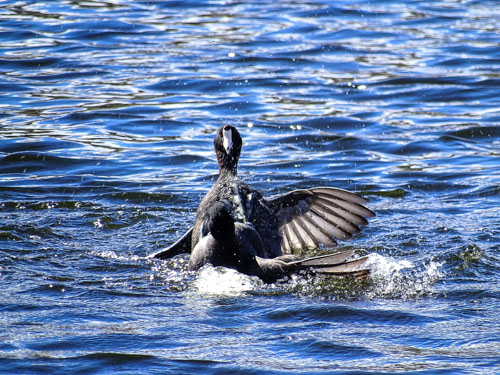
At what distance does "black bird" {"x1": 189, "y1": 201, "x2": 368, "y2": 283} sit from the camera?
571cm

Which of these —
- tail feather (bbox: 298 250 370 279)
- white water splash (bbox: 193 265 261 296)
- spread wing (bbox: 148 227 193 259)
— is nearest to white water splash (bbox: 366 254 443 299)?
tail feather (bbox: 298 250 370 279)

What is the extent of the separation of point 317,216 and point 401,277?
1.22 m

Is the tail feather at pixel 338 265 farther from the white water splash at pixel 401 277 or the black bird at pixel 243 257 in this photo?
the white water splash at pixel 401 277

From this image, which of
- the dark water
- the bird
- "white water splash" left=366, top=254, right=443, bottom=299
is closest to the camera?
the dark water

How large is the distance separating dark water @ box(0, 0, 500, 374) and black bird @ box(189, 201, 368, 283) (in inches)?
4.4

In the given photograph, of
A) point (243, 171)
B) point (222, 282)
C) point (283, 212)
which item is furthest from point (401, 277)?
point (243, 171)

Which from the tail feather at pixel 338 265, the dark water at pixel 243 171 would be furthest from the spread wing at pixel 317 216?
the tail feather at pixel 338 265

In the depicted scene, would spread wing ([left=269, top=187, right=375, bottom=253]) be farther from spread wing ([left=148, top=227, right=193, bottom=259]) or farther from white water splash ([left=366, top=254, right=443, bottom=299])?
spread wing ([left=148, top=227, right=193, bottom=259])

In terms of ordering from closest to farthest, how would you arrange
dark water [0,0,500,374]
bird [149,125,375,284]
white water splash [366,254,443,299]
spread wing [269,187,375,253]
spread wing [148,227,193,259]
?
dark water [0,0,500,374], white water splash [366,254,443,299], spread wing [148,227,193,259], bird [149,125,375,284], spread wing [269,187,375,253]

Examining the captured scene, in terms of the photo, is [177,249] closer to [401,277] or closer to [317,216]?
[317,216]

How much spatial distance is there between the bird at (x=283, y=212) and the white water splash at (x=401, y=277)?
1.84ft

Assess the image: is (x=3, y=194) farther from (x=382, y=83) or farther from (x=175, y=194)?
(x=382, y=83)

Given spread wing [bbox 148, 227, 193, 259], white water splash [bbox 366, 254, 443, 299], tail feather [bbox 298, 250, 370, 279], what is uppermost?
tail feather [bbox 298, 250, 370, 279]

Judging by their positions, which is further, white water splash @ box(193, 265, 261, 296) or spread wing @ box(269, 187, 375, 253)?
spread wing @ box(269, 187, 375, 253)
